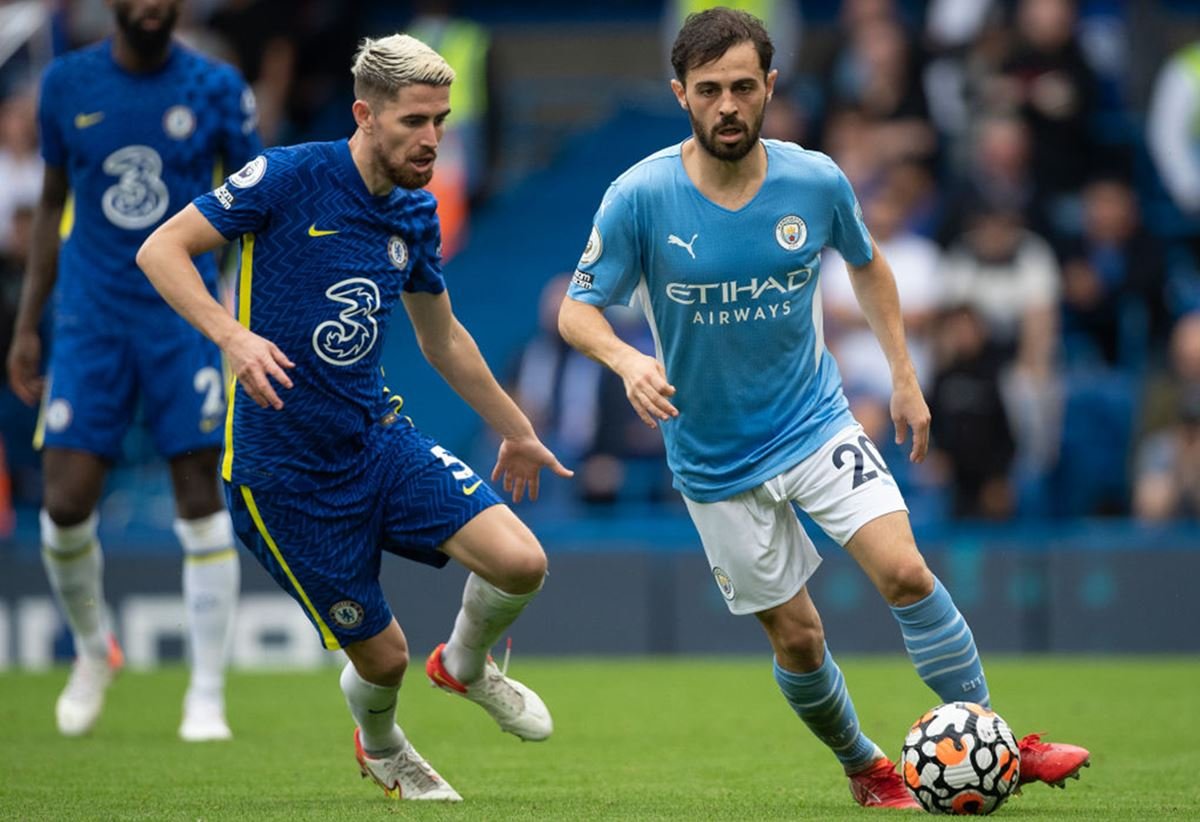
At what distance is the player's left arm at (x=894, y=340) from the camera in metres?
6.70

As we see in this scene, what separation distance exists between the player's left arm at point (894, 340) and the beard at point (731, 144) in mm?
554

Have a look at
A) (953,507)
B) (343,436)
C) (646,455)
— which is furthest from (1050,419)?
(343,436)

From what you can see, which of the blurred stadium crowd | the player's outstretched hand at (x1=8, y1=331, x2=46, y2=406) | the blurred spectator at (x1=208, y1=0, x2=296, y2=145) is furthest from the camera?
the blurred spectator at (x1=208, y1=0, x2=296, y2=145)

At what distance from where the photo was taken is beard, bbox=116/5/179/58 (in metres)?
8.70

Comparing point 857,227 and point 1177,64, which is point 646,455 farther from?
point 857,227

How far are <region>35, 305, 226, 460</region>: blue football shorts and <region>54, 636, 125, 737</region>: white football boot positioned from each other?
3.35 ft

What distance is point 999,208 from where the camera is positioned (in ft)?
46.6

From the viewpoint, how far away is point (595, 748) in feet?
29.0

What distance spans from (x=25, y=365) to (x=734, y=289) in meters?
3.84

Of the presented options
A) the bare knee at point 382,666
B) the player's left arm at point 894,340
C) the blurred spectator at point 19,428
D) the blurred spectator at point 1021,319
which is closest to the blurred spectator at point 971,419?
the blurred spectator at point 1021,319

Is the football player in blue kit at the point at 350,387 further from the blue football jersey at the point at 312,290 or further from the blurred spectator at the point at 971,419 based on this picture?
the blurred spectator at the point at 971,419

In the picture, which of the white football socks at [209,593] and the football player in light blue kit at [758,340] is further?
the white football socks at [209,593]

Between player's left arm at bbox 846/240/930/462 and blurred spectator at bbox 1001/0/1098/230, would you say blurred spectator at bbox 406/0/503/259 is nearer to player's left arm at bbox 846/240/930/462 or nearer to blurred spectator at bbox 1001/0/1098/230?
blurred spectator at bbox 1001/0/1098/230

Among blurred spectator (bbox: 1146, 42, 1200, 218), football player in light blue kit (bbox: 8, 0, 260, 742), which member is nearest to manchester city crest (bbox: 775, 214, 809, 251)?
football player in light blue kit (bbox: 8, 0, 260, 742)
